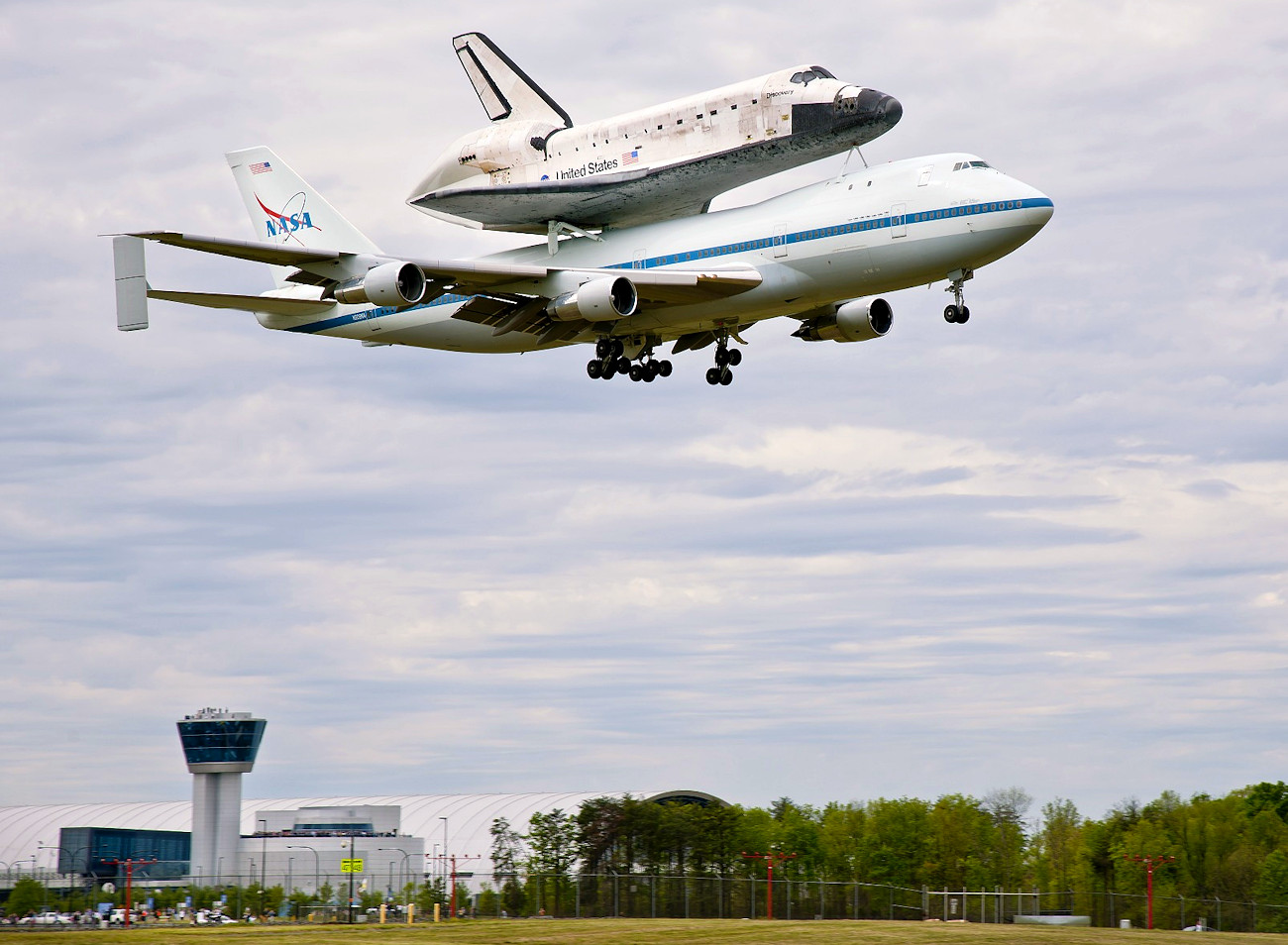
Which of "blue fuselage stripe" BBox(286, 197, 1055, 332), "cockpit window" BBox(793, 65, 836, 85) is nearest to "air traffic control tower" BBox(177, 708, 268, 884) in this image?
"blue fuselage stripe" BBox(286, 197, 1055, 332)

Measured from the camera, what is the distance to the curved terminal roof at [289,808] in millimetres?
125625

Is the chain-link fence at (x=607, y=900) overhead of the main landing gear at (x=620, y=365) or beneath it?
beneath

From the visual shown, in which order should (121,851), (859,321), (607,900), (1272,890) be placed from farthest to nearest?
1. (121,851)
2. (1272,890)
3. (607,900)
4. (859,321)

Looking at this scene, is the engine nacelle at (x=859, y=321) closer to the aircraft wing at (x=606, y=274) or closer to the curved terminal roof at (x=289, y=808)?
the aircraft wing at (x=606, y=274)

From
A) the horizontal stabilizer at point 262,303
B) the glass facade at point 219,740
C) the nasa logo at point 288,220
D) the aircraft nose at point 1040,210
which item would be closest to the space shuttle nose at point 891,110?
the aircraft nose at point 1040,210

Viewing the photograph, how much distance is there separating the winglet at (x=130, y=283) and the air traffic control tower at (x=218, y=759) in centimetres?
8588

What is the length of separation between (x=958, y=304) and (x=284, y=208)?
29.2 metres

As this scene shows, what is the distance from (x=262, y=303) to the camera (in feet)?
171

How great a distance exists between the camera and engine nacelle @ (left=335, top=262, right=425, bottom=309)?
43.4m

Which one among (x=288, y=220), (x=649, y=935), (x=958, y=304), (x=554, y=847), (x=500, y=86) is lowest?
(x=649, y=935)

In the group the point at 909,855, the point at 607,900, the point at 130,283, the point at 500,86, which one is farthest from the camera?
the point at 909,855

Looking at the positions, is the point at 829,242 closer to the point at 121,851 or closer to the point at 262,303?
the point at 262,303

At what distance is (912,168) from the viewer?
42438mm

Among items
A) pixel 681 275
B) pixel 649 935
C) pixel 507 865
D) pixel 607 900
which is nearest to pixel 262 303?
pixel 681 275
